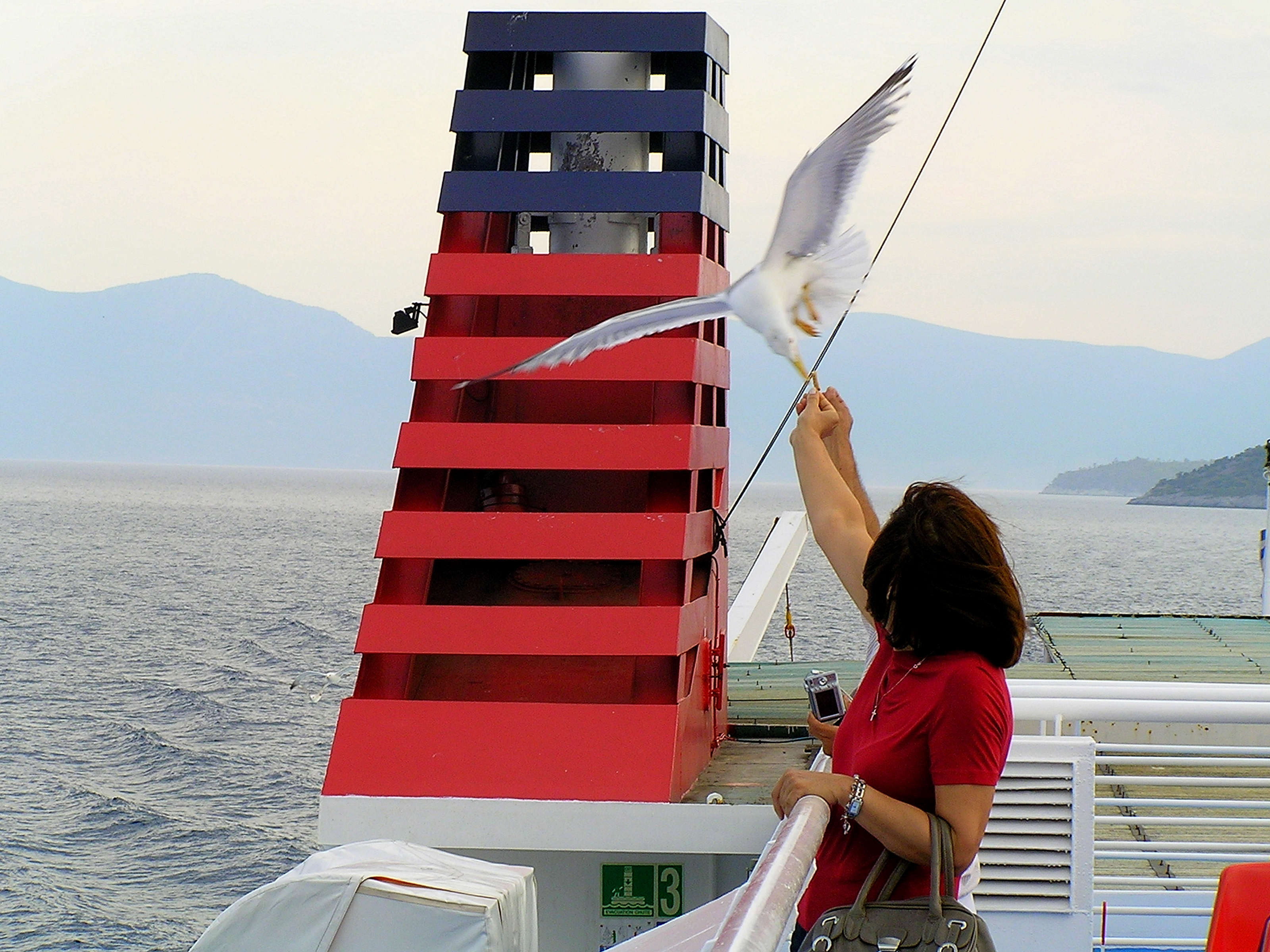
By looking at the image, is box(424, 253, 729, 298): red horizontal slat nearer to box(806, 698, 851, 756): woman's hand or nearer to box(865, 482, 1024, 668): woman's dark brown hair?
box(806, 698, 851, 756): woman's hand

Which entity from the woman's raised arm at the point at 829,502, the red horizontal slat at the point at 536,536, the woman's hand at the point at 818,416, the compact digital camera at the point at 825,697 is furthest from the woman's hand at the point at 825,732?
the red horizontal slat at the point at 536,536

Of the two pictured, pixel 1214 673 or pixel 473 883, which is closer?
pixel 473 883

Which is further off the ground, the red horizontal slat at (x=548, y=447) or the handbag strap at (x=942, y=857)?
the red horizontal slat at (x=548, y=447)

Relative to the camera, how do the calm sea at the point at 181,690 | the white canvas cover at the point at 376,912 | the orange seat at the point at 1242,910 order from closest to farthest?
the orange seat at the point at 1242,910 < the white canvas cover at the point at 376,912 < the calm sea at the point at 181,690

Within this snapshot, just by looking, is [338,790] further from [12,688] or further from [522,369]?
[12,688]

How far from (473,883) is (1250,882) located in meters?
1.72

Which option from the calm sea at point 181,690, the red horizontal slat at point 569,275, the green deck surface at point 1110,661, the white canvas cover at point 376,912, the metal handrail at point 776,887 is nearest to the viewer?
the metal handrail at point 776,887

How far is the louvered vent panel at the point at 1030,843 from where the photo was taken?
375 centimetres

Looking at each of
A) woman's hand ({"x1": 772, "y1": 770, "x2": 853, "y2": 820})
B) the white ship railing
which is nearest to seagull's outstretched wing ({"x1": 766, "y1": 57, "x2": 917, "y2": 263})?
the white ship railing

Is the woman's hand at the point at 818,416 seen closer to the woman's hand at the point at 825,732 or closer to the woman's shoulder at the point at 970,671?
the woman's hand at the point at 825,732

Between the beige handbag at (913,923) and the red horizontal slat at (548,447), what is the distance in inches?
143

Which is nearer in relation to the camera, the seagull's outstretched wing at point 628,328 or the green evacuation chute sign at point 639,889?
the seagull's outstretched wing at point 628,328

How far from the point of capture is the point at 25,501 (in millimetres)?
126125

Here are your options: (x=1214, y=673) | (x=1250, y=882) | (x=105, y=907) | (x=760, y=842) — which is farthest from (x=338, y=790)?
(x=105, y=907)
